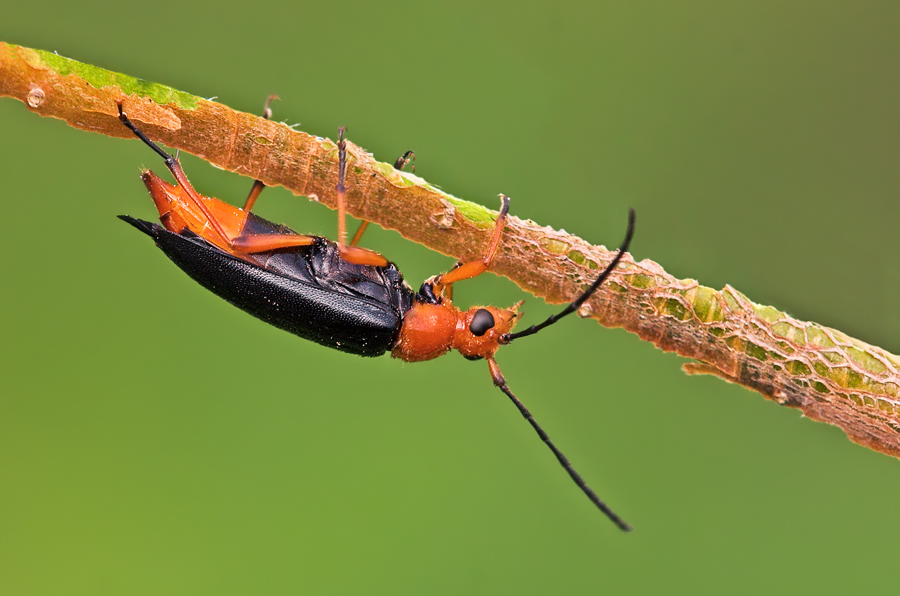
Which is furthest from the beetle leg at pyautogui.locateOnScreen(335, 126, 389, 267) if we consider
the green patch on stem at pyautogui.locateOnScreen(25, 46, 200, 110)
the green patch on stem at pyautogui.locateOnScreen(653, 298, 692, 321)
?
the green patch on stem at pyautogui.locateOnScreen(653, 298, 692, 321)

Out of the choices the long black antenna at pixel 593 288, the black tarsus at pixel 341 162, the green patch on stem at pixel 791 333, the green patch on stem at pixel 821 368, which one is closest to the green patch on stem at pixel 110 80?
the black tarsus at pixel 341 162

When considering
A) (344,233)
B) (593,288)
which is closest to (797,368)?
(593,288)

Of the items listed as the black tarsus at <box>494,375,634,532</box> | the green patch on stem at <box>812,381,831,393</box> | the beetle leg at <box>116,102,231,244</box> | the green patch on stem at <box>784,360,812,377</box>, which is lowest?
the black tarsus at <box>494,375,634,532</box>

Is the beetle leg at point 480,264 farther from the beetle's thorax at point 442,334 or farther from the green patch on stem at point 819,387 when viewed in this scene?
the green patch on stem at point 819,387

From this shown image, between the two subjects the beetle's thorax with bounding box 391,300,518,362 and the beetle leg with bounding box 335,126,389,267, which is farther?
the beetle's thorax with bounding box 391,300,518,362

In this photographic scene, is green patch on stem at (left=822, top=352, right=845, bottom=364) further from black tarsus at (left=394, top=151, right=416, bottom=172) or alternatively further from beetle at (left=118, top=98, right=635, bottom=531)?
black tarsus at (left=394, top=151, right=416, bottom=172)

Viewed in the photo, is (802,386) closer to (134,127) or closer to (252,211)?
(252,211)
